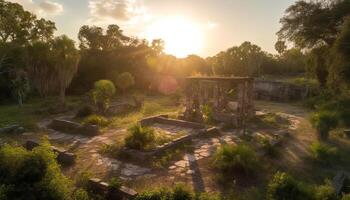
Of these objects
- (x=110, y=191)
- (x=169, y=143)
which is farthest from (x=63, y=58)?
(x=110, y=191)

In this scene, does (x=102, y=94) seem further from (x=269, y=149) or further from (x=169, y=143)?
(x=269, y=149)

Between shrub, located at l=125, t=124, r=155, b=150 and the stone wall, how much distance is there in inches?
811

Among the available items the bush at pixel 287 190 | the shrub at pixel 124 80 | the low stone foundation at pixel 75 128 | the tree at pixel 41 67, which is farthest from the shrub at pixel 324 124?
the shrub at pixel 124 80

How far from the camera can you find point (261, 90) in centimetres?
2909

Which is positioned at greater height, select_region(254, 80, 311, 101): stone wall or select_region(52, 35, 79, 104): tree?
select_region(52, 35, 79, 104): tree

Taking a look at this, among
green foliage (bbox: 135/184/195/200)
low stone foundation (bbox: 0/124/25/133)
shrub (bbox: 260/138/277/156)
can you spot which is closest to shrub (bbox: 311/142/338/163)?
shrub (bbox: 260/138/277/156)

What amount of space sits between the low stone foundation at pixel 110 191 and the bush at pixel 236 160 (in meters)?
2.78

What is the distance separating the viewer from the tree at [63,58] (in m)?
20.2

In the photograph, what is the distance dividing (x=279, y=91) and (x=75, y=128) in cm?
2085

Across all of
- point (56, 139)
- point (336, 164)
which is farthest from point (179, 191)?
point (56, 139)

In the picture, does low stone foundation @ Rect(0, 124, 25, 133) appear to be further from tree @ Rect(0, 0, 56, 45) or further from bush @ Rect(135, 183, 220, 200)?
tree @ Rect(0, 0, 56, 45)

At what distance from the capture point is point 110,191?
634cm

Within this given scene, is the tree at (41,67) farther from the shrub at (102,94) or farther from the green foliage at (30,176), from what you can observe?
the green foliage at (30,176)

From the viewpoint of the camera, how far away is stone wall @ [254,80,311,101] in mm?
26934
